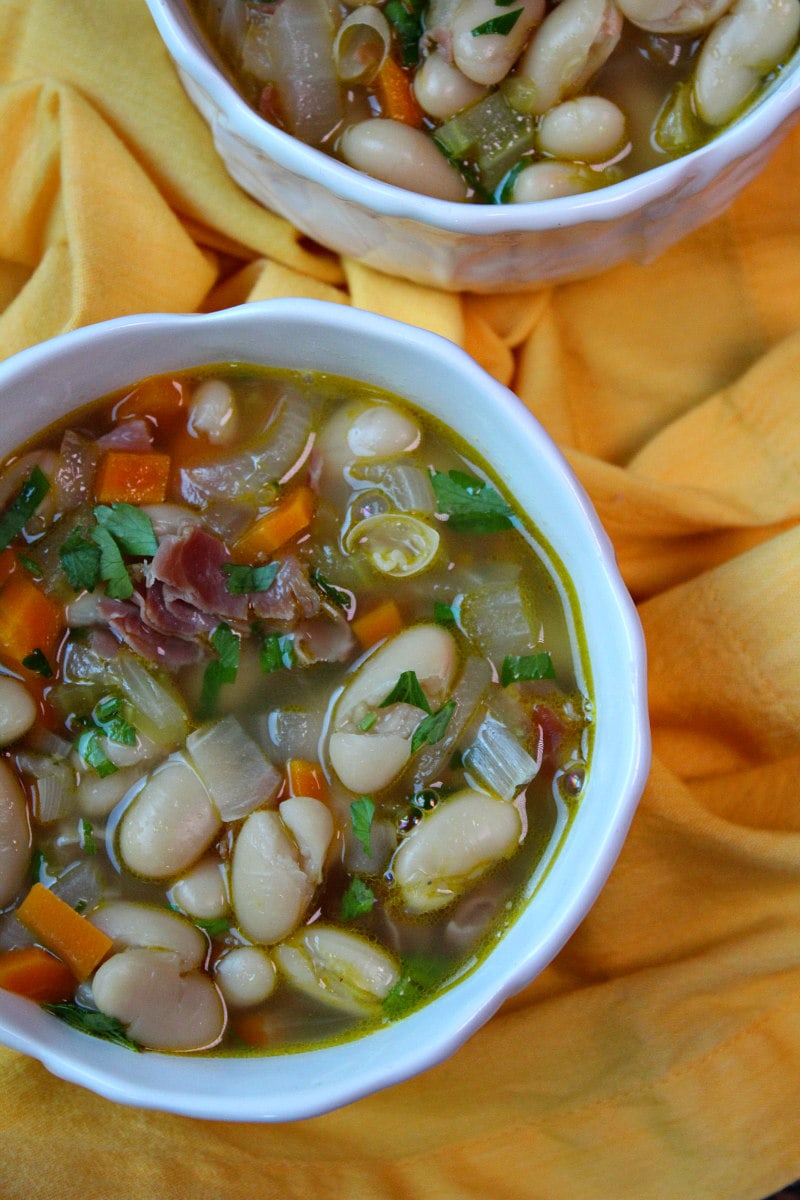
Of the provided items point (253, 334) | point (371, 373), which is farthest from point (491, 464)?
point (253, 334)

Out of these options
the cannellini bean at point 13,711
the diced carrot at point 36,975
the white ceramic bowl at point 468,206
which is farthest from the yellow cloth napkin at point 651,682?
the cannellini bean at point 13,711

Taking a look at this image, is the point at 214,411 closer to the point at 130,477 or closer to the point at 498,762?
the point at 130,477

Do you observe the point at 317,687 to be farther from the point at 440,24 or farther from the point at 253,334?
the point at 440,24

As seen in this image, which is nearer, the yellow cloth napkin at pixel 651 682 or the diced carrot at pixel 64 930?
the diced carrot at pixel 64 930

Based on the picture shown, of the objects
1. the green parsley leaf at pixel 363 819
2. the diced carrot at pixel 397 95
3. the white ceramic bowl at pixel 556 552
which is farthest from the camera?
the diced carrot at pixel 397 95

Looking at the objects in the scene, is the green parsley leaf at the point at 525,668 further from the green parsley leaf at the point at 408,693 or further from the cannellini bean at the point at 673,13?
the cannellini bean at the point at 673,13

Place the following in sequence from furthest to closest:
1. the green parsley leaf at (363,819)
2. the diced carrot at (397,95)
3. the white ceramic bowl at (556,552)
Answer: the diced carrot at (397,95) < the green parsley leaf at (363,819) < the white ceramic bowl at (556,552)
